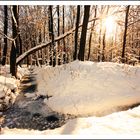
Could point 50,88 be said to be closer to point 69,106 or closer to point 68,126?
point 69,106

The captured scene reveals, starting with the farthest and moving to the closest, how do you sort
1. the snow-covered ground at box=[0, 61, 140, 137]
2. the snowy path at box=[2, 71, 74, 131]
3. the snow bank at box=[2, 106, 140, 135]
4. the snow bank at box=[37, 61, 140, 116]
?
the snow bank at box=[37, 61, 140, 116], the snow-covered ground at box=[0, 61, 140, 137], the snowy path at box=[2, 71, 74, 131], the snow bank at box=[2, 106, 140, 135]

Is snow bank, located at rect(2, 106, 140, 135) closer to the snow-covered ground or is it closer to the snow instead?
the snow

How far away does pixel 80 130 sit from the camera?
5.86 m

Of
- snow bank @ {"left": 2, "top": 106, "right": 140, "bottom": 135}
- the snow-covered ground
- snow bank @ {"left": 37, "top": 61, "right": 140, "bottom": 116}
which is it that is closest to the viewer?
snow bank @ {"left": 2, "top": 106, "right": 140, "bottom": 135}

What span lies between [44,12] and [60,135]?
26.2 meters

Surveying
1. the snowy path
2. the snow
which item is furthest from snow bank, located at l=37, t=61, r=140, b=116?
the snow

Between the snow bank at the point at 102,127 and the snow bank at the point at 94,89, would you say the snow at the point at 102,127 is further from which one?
the snow bank at the point at 94,89

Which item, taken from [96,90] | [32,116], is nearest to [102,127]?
[32,116]

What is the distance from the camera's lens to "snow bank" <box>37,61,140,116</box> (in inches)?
376

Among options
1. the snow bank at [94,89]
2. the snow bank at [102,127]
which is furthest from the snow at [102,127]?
the snow bank at [94,89]

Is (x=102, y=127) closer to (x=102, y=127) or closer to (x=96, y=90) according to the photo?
(x=102, y=127)

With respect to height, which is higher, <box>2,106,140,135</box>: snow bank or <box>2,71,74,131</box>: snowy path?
<box>2,106,140,135</box>: snow bank

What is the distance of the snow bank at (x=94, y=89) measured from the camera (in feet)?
31.4

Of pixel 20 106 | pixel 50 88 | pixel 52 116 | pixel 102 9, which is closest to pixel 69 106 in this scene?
pixel 52 116
